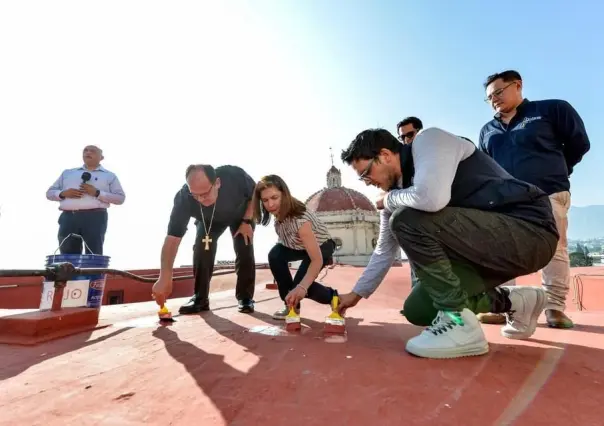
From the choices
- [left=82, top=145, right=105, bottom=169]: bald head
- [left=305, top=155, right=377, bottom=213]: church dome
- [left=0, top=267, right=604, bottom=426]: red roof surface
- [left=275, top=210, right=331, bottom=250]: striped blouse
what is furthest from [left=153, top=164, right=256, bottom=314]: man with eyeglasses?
[left=305, top=155, right=377, bottom=213]: church dome

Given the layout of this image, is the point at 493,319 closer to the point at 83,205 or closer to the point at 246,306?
the point at 246,306

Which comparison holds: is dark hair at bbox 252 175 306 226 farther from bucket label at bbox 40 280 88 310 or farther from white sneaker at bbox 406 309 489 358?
bucket label at bbox 40 280 88 310

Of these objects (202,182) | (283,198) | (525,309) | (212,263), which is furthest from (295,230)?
(525,309)

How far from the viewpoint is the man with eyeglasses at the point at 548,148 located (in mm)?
2842

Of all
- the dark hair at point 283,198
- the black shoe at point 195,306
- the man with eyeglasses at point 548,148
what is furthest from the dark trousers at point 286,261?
the man with eyeglasses at point 548,148

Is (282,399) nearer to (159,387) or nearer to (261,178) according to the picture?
(159,387)

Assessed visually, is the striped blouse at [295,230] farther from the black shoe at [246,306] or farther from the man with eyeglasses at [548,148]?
the man with eyeglasses at [548,148]

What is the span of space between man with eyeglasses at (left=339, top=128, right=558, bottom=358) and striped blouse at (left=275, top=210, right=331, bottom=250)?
1019 millimetres

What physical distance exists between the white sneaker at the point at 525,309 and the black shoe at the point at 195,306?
9.12 feet

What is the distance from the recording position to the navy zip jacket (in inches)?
112

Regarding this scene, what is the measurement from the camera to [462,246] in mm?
1854

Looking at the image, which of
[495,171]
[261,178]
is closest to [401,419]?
[495,171]

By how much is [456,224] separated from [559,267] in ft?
5.68

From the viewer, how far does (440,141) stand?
5.84 ft
